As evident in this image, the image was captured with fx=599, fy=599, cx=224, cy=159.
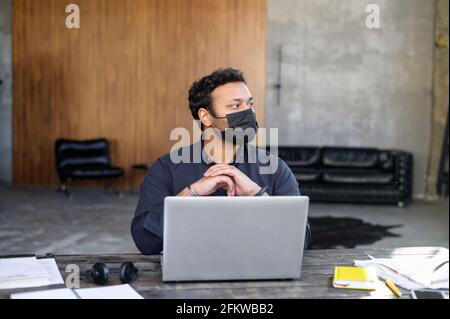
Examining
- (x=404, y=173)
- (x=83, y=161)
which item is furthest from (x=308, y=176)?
(x=83, y=161)

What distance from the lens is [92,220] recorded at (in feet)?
24.0

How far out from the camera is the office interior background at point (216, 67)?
9.84 metres

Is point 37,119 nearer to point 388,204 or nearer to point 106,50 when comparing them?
point 106,50

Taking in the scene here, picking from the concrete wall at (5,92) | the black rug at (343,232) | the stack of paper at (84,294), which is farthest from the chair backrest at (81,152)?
the stack of paper at (84,294)

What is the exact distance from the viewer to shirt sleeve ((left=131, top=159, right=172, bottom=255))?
7.91 feet

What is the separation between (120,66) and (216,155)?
7667 millimetres

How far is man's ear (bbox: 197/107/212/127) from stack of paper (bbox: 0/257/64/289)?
3.01 ft

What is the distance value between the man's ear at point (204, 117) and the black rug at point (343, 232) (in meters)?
3.62

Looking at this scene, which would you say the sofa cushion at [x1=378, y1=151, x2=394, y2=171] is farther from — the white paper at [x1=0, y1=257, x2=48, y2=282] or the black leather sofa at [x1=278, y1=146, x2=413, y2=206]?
the white paper at [x1=0, y1=257, x2=48, y2=282]

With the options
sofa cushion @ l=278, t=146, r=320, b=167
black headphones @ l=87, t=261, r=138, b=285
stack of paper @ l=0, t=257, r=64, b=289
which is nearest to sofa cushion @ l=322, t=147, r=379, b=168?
sofa cushion @ l=278, t=146, r=320, b=167

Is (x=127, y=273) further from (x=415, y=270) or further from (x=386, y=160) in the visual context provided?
(x=386, y=160)

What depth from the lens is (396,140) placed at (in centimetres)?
999

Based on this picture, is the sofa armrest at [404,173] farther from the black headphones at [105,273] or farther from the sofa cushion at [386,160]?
the black headphones at [105,273]
